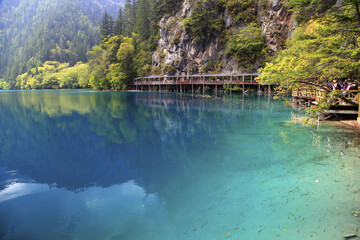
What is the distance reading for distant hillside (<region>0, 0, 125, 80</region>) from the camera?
392 ft

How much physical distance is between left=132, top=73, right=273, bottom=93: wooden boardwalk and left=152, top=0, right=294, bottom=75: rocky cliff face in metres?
2.02

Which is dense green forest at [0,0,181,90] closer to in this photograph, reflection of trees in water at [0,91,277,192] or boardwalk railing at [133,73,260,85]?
boardwalk railing at [133,73,260,85]

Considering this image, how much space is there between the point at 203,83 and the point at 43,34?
438 feet

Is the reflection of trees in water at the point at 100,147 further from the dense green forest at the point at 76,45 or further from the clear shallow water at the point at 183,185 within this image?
the dense green forest at the point at 76,45

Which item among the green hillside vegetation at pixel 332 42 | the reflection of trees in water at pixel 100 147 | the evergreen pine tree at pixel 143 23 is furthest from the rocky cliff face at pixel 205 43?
the green hillside vegetation at pixel 332 42

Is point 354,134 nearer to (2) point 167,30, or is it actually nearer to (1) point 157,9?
(2) point 167,30

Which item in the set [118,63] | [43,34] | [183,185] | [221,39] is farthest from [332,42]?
[43,34]

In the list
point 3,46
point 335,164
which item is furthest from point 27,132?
point 3,46

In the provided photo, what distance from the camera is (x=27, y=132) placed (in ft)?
52.6

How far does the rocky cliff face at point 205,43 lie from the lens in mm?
46875

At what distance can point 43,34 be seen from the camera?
142125 millimetres

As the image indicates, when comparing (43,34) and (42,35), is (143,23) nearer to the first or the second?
(42,35)

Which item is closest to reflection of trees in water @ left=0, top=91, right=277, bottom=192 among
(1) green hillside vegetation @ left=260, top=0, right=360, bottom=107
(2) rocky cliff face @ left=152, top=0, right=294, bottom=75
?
(1) green hillside vegetation @ left=260, top=0, right=360, bottom=107

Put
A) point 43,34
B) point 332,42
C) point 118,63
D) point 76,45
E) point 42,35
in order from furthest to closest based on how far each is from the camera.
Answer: point 43,34 → point 42,35 → point 76,45 → point 118,63 → point 332,42
